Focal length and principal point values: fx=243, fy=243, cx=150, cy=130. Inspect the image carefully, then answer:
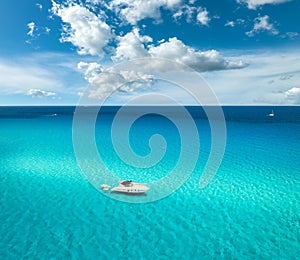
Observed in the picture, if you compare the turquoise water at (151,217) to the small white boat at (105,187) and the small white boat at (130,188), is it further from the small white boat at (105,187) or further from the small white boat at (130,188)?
the small white boat at (130,188)

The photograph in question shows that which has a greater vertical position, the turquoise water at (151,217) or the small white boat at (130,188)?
the small white boat at (130,188)

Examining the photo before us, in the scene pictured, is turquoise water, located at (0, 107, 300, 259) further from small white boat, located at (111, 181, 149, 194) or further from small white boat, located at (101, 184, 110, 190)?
small white boat, located at (111, 181, 149, 194)

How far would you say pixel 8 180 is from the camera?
73.8 feet

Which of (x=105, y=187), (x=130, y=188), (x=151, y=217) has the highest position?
(x=130, y=188)

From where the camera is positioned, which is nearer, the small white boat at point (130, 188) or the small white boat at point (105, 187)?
the small white boat at point (130, 188)

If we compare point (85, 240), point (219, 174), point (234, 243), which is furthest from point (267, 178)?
point (85, 240)

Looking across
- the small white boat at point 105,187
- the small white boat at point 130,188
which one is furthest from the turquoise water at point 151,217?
the small white boat at point 130,188

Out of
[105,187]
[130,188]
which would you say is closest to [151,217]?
[130,188]

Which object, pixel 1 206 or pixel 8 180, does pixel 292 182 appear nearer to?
pixel 1 206

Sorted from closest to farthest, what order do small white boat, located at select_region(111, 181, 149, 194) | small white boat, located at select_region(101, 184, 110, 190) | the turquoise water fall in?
1. the turquoise water
2. small white boat, located at select_region(111, 181, 149, 194)
3. small white boat, located at select_region(101, 184, 110, 190)

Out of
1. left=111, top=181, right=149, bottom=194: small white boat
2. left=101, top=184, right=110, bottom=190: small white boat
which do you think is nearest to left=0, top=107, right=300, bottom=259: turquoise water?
left=101, top=184, right=110, bottom=190: small white boat

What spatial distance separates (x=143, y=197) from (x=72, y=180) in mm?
7612

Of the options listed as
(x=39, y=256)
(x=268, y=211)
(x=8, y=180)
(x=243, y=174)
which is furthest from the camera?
(x=243, y=174)

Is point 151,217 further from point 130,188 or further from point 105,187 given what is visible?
point 105,187
